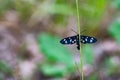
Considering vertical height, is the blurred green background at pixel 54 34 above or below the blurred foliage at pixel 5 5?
below

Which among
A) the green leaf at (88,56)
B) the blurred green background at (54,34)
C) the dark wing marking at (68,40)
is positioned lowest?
the dark wing marking at (68,40)

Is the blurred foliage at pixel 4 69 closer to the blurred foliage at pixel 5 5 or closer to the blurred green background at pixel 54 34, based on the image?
the blurred green background at pixel 54 34

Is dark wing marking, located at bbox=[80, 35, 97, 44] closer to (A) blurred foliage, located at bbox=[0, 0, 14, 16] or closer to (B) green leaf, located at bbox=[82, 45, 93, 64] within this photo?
(B) green leaf, located at bbox=[82, 45, 93, 64]

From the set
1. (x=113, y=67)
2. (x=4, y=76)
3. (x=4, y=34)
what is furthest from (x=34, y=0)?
(x=4, y=76)

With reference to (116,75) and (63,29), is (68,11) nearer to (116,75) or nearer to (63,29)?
(63,29)

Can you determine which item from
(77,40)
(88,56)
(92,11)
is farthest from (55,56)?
(77,40)

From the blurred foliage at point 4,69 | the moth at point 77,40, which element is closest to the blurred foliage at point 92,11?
the blurred foliage at point 4,69

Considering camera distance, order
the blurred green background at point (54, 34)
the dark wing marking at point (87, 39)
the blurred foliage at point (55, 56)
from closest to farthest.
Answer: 1. the dark wing marking at point (87, 39)
2. the blurred foliage at point (55, 56)
3. the blurred green background at point (54, 34)

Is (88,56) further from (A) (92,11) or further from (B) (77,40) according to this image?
(A) (92,11)
